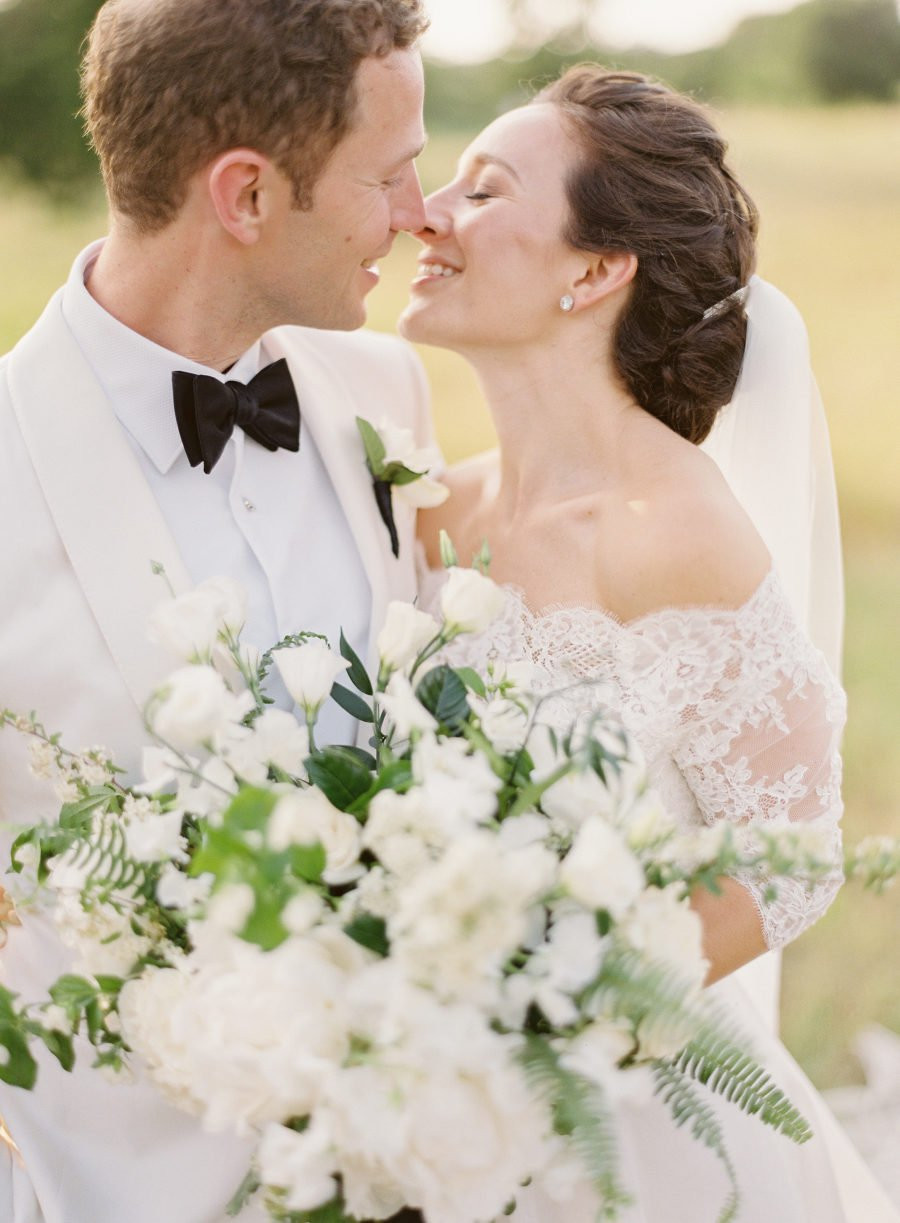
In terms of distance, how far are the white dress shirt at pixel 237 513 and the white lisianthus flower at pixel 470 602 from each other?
2.00 ft

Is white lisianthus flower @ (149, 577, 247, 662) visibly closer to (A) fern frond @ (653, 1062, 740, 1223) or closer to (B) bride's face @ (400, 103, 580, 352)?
(A) fern frond @ (653, 1062, 740, 1223)

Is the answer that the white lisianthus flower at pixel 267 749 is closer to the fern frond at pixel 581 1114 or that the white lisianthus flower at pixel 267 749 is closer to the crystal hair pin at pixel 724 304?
the fern frond at pixel 581 1114

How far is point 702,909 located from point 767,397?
1088 mm

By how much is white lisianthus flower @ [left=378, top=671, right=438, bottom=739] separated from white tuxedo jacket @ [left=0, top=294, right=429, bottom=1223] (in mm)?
620

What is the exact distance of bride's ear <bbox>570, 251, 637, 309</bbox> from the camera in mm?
2602

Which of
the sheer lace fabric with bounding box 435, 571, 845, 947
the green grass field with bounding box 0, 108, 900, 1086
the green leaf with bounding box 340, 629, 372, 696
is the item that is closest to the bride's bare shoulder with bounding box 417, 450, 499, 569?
the sheer lace fabric with bounding box 435, 571, 845, 947

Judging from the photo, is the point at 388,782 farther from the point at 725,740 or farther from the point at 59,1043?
the point at 725,740

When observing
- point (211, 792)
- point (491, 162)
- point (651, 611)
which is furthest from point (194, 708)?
point (491, 162)

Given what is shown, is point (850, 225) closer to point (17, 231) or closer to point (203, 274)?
point (17, 231)

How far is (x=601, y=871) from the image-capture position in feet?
4.47

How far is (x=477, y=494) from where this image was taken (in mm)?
2875

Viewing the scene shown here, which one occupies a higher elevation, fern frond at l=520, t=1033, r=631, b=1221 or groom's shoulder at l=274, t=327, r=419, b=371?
groom's shoulder at l=274, t=327, r=419, b=371

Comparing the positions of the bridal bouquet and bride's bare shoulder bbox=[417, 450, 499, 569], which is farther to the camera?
bride's bare shoulder bbox=[417, 450, 499, 569]

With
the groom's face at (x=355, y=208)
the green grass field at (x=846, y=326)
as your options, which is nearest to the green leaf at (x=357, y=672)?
the groom's face at (x=355, y=208)
